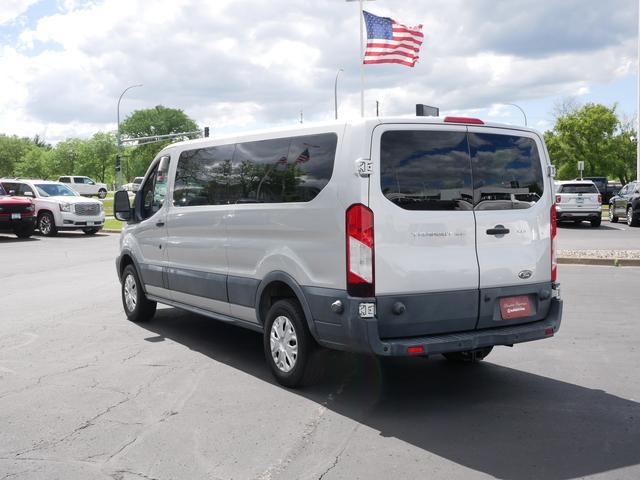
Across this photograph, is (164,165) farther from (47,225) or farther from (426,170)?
(47,225)

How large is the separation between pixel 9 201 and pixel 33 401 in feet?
63.7

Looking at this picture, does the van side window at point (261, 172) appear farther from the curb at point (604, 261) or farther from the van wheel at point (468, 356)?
the curb at point (604, 261)

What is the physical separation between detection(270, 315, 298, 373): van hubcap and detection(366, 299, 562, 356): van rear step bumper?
Result: 2.94 ft

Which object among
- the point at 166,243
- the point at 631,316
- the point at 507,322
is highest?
the point at 166,243

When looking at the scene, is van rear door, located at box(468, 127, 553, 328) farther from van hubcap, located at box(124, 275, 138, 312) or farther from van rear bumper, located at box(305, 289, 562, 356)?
van hubcap, located at box(124, 275, 138, 312)

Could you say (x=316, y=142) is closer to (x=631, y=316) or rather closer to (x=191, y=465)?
(x=191, y=465)

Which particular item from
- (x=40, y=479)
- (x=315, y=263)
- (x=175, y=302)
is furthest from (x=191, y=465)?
(x=175, y=302)

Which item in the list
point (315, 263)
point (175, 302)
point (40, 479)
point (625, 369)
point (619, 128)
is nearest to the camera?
point (40, 479)

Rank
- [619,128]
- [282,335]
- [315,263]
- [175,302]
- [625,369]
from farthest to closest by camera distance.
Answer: [619,128]
[175,302]
[625,369]
[282,335]
[315,263]

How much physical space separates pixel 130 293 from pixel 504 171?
5070mm

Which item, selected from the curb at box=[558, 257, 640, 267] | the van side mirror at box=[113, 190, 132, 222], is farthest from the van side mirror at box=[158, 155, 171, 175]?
the curb at box=[558, 257, 640, 267]

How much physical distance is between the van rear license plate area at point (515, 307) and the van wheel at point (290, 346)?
1444 mm

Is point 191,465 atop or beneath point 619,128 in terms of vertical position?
beneath

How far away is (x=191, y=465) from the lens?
404cm
